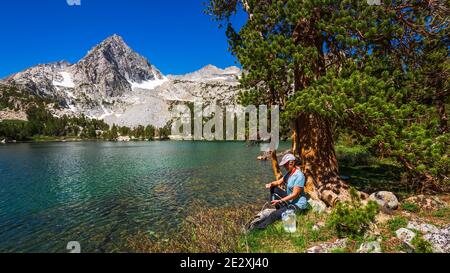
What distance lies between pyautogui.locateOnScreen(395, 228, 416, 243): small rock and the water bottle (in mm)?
3427

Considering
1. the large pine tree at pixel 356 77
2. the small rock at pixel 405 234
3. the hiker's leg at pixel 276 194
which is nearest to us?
the small rock at pixel 405 234

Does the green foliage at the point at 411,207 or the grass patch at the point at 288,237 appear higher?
the green foliage at the point at 411,207

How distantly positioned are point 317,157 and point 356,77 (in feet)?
19.6

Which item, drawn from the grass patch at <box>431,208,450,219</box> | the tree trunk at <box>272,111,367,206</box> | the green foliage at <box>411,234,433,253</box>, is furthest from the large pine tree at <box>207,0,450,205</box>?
the green foliage at <box>411,234,433,253</box>

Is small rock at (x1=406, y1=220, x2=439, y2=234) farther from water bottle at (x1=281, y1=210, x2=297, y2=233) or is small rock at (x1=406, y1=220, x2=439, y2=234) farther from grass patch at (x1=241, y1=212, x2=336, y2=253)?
water bottle at (x1=281, y1=210, x2=297, y2=233)

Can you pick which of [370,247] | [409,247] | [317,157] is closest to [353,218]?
[370,247]

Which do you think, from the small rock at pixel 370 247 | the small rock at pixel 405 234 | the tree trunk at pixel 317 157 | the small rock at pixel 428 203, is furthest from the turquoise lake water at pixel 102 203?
the small rock at pixel 405 234

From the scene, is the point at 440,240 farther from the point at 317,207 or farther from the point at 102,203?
the point at 102,203

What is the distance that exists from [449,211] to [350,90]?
22.4ft

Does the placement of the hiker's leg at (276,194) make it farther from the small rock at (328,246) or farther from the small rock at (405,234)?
the small rock at (405,234)

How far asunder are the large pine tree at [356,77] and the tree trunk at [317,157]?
0.18 feet

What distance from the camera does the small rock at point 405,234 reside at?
929cm
